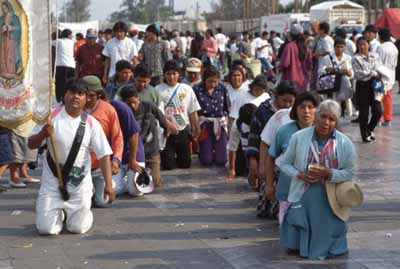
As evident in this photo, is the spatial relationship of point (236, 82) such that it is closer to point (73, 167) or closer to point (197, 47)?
point (73, 167)

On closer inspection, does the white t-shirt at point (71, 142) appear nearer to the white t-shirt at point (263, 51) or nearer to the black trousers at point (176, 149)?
the black trousers at point (176, 149)

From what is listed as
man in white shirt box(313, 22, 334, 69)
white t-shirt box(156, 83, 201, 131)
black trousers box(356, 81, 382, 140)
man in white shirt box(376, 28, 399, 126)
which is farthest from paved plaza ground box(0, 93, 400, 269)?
man in white shirt box(313, 22, 334, 69)

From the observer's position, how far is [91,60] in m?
16.8

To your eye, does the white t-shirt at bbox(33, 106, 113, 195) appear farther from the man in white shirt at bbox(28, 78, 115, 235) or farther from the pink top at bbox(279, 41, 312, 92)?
the pink top at bbox(279, 41, 312, 92)

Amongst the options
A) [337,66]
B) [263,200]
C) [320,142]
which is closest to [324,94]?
[337,66]

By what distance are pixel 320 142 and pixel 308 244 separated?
82cm

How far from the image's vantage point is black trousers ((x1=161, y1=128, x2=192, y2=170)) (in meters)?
12.6

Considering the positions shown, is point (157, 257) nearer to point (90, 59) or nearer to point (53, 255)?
point (53, 255)

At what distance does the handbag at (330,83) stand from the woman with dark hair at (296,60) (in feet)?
0.92

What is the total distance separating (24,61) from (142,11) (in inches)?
3141

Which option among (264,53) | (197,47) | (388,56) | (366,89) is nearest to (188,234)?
(366,89)

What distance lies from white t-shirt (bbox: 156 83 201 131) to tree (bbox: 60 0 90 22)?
6964 centimetres

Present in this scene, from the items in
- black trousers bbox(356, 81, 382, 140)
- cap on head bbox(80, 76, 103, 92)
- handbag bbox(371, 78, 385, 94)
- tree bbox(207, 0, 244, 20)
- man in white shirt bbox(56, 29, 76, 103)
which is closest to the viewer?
cap on head bbox(80, 76, 103, 92)

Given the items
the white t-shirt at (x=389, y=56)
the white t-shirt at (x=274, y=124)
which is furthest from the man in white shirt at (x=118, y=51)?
the white t-shirt at (x=274, y=124)
